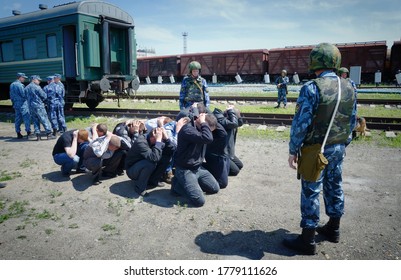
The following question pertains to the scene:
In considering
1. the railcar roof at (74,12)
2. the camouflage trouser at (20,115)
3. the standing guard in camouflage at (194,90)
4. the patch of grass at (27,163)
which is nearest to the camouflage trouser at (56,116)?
the camouflage trouser at (20,115)

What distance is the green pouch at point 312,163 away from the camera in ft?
10.2

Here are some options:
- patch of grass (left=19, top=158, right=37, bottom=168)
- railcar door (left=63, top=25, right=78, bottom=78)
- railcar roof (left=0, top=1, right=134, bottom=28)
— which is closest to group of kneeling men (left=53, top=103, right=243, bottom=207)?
patch of grass (left=19, top=158, right=37, bottom=168)

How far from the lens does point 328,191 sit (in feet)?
11.6

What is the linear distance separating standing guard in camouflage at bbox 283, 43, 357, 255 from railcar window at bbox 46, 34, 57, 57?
11.6 meters

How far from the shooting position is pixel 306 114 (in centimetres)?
313

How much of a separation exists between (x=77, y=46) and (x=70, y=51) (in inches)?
23.3

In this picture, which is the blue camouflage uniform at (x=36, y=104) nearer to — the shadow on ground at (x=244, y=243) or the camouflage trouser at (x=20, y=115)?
the camouflage trouser at (x=20, y=115)

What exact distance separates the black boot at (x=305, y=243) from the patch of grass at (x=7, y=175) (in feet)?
17.9

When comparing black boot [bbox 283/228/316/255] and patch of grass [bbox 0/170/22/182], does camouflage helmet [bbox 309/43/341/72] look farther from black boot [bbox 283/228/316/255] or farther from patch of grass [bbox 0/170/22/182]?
patch of grass [bbox 0/170/22/182]

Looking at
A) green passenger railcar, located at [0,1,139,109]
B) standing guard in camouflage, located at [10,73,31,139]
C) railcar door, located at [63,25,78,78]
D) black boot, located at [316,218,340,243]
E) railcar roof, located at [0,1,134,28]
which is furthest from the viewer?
railcar door, located at [63,25,78,78]

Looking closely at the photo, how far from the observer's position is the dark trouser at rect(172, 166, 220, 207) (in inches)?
181

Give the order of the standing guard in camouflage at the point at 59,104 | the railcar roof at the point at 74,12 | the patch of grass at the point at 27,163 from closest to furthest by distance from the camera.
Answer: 1. the patch of grass at the point at 27,163
2. the standing guard in camouflage at the point at 59,104
3. the railcar roof at the point at 74,12

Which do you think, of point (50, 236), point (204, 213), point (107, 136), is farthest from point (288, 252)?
point (107, 136)

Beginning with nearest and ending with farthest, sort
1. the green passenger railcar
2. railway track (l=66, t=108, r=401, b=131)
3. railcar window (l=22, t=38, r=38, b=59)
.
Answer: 1. railway track (l=66, t=108, r=401, b=131)
2. the green passenger railcar
3. railcar window (l=22, t=38, r=38, b=59)
